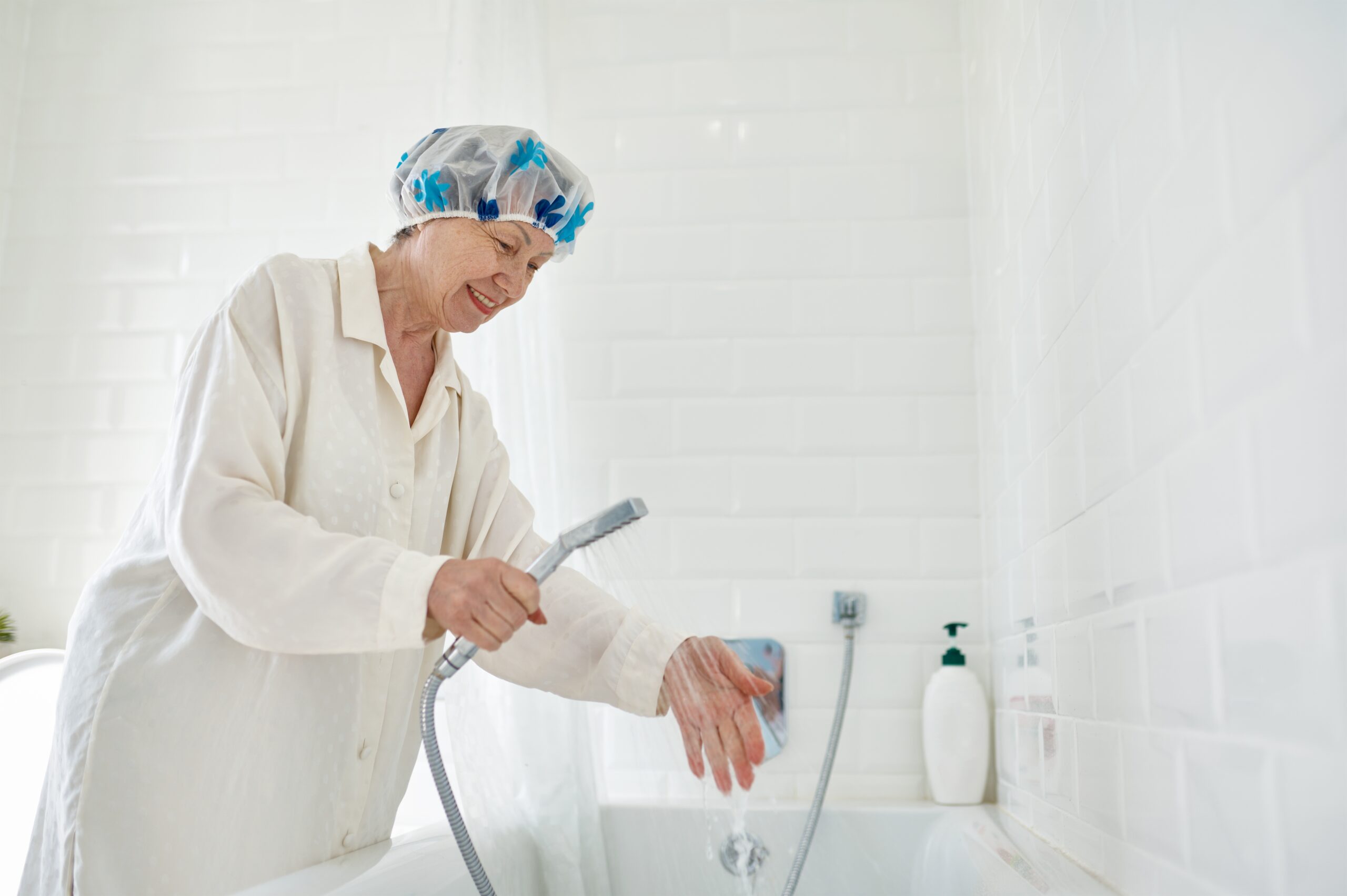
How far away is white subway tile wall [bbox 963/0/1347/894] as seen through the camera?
0.58m

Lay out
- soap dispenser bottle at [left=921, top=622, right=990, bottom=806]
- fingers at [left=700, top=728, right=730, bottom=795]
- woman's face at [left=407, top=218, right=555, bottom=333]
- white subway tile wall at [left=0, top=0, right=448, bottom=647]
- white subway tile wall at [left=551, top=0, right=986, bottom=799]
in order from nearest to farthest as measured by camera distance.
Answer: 1. fingers at [left=700, top=728, right=730, bottom=795]
2. woman's face at [left=407, top=218, right=555, bottom=333]
3. soap dispenser bottle at [left=921, top=622, right=990, bottom=806]
4. white subway tile wall at [left=551, top=0, right=986, bottom=799]
5. white subway tile wall at [left=0, top=0, right=448, bottom=647]

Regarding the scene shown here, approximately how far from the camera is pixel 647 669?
3.58ft

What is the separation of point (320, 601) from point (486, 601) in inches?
6.4

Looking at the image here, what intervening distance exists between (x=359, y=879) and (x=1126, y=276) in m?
0.94

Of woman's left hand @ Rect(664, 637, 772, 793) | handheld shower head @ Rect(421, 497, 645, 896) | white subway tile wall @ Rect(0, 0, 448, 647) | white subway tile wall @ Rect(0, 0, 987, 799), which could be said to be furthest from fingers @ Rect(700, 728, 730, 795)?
white subway tile wall @ Rect(0, 0, 448, 647)

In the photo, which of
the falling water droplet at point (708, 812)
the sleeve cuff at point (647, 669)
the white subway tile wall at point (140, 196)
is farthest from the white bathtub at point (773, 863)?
the white subway tile wall at point (140, 196)

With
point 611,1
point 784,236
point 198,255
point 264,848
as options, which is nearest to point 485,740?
point 264,848

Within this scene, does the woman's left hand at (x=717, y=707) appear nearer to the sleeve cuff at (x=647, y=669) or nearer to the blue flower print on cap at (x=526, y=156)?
the sleeve cuff at (x=647, y=669)

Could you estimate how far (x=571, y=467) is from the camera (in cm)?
193

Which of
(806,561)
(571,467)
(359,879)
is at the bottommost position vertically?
(359,879)

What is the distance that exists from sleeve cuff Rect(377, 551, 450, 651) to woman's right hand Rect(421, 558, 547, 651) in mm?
10

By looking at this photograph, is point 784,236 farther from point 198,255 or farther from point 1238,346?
point 1238,346

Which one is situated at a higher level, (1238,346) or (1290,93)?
(1290,93)

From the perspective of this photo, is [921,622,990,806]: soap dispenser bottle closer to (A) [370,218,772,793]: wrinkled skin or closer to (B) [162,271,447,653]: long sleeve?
(A) [370,218,772,793]: wrinkled skin
